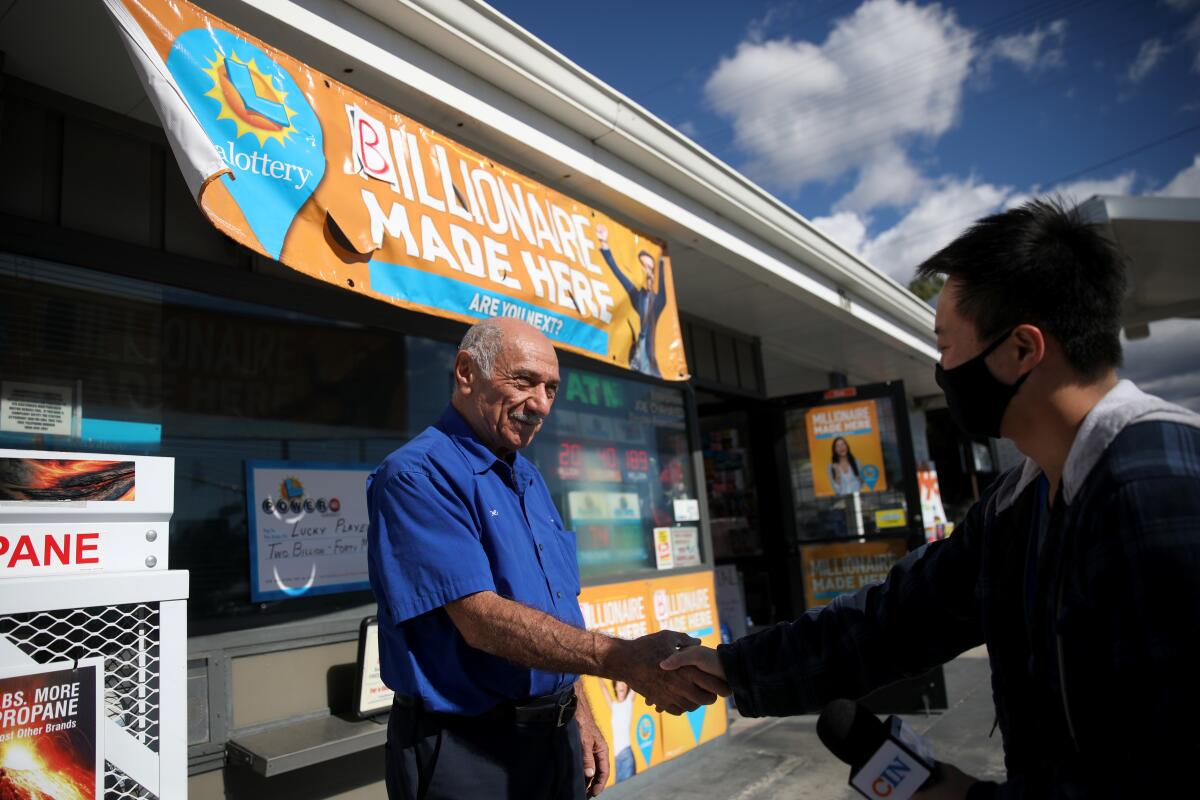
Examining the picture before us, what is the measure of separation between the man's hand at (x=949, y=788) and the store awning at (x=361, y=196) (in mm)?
2266

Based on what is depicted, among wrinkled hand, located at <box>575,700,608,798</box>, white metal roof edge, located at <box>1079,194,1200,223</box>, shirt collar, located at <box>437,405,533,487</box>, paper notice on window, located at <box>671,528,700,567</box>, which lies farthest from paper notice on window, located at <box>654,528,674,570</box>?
white metal roof edge, located at <box>1079,194,1200,223</box>

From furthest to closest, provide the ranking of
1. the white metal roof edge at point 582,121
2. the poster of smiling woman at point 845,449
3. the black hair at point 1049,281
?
1. the poster of smiling woman at point 845,449
2. the white metal roof edge at point 582,121
3. the black hair at point 1049,281

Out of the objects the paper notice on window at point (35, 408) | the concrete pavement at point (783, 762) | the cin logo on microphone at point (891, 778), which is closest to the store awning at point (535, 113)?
the paper notice on window at point (35, 408)

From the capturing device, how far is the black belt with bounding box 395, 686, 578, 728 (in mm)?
1887

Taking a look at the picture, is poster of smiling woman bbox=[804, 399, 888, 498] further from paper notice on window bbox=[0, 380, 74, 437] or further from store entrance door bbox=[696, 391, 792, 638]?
paper notice on window bbox=[0, 380, 74, 437]

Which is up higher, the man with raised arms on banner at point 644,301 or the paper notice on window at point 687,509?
the man with raised arms on banner at point 644,301

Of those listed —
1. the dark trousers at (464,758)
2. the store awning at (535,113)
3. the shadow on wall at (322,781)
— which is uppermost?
the store awning at (535,113)

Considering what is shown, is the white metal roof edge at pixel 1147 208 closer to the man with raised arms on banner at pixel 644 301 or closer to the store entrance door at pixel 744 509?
the store entrance door at pixel 744 509

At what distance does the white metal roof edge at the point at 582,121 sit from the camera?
2990mm

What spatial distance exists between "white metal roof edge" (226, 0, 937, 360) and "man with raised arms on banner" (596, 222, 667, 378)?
31 cm

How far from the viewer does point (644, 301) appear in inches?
173

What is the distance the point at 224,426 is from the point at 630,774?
10.5ft

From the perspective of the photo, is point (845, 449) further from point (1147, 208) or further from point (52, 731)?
point (52, 731)

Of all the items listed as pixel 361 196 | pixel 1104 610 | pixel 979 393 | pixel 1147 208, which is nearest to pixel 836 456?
pixel 1147 208
